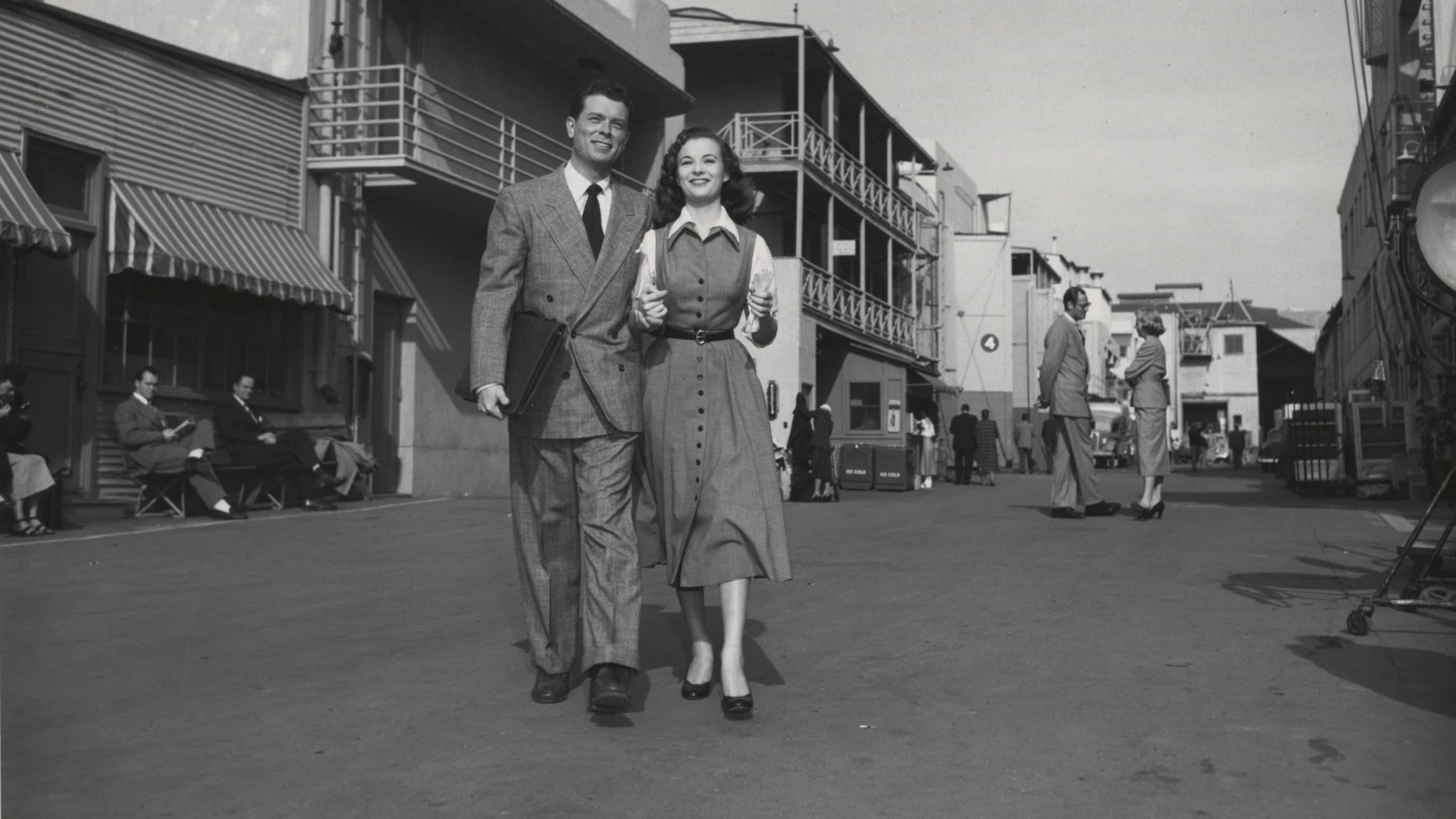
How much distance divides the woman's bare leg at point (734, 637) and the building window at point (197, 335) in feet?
35.9

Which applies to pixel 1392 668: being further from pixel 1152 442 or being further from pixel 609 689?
pixel 1152 442

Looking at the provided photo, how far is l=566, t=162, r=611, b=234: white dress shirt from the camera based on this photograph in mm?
4535

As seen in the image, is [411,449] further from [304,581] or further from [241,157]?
[304,581]

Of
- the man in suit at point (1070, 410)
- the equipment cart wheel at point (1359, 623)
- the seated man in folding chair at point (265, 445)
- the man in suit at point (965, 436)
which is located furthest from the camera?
the man in suit at point (965, 436)

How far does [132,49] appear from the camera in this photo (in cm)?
1427

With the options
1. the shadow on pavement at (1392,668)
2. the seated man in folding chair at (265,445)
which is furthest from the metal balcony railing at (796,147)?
the shadow on pavement at (1392,668)

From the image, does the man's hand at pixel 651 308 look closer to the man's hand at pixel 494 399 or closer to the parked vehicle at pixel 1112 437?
the man's hand at pixel 494 399

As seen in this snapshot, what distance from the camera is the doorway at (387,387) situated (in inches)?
728

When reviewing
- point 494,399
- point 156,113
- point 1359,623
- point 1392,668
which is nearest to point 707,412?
point 494,399

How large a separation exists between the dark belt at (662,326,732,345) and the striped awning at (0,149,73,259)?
892cm

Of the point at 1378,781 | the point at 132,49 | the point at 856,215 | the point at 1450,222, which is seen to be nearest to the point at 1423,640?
the point at 1450,222

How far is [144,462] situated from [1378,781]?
465 inches

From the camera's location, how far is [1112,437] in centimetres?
5425

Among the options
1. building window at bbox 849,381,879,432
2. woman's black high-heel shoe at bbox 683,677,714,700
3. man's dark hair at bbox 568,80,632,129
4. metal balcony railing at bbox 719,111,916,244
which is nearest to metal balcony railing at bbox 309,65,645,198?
metal balcony railing at bbox 719,111,916,244
